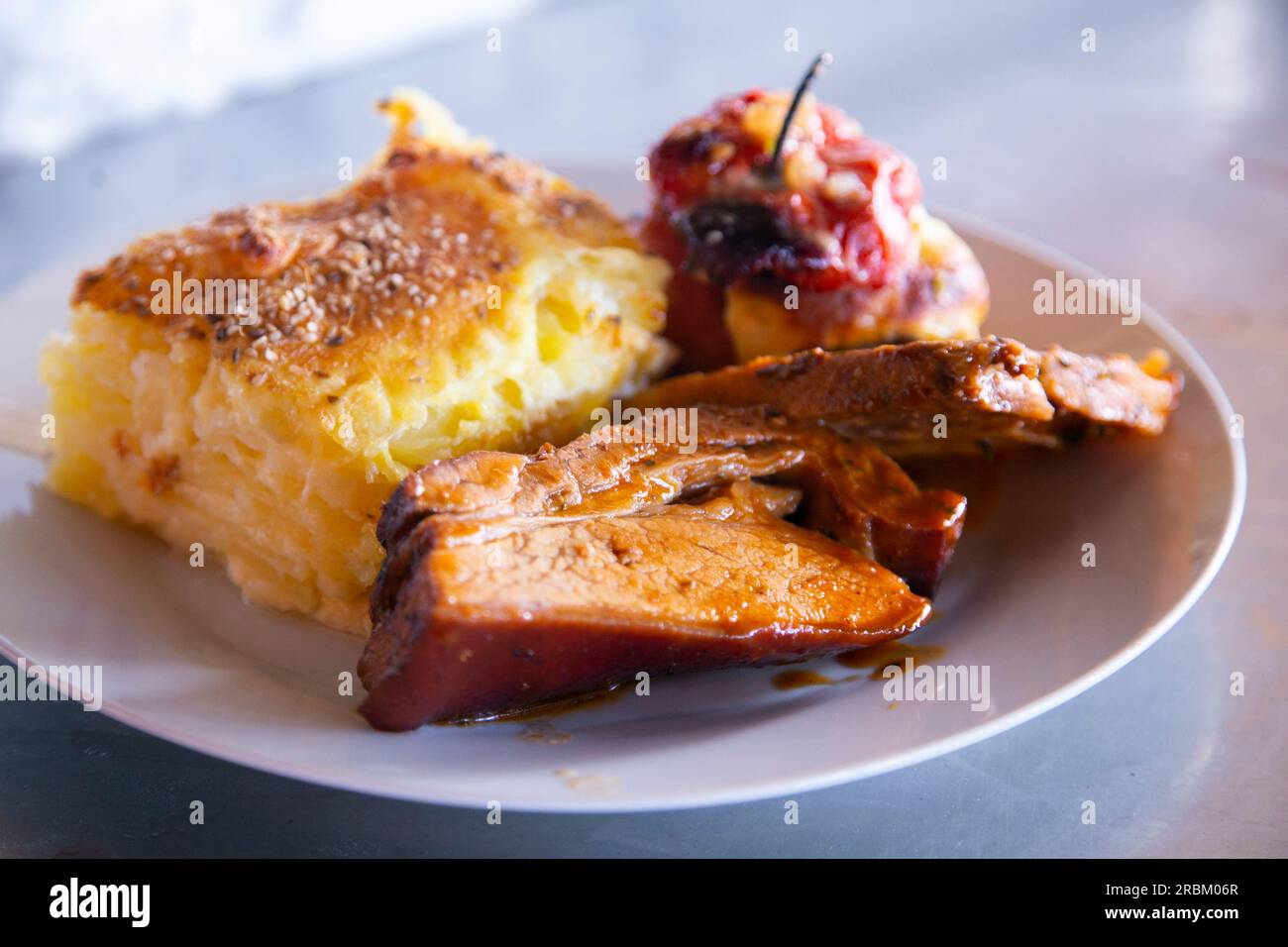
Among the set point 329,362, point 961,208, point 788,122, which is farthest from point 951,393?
point 961,208

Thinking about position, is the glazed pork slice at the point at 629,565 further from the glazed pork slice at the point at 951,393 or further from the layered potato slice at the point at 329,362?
the layered potato slice at the point at 329,362

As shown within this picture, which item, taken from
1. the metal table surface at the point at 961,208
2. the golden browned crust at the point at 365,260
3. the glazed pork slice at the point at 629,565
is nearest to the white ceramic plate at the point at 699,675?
the glazed pork slice at the point at 629,565

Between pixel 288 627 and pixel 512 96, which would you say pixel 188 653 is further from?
pixel 512 96

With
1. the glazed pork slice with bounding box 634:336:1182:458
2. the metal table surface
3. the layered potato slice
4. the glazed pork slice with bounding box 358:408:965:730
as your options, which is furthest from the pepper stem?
the metal table surface

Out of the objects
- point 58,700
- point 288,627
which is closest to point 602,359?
point 288,627

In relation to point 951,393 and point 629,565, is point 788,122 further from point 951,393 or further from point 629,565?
point 629,565

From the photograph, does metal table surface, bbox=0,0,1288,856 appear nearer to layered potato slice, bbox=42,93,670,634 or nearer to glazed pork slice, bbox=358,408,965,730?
glazed pork slice, bbox=358,408,965,730
